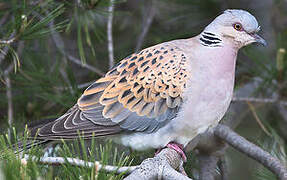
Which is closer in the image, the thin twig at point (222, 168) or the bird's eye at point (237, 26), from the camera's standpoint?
the bird's eye at point (237, 26)

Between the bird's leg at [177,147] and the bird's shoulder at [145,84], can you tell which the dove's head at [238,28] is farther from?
the bird's leg at [177,147]

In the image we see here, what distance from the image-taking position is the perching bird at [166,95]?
2.38 m

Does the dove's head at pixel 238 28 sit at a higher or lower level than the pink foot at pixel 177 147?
higher

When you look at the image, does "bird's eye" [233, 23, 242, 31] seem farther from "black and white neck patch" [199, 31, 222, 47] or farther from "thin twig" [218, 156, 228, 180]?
"thin twig" [218, 156, 228, 180]

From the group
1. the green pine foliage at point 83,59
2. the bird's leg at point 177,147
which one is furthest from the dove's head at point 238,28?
the bird's leg at point 177,147

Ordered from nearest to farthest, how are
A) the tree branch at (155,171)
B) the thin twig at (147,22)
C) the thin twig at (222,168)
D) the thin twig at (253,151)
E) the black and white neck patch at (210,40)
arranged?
the tree branch at (155,171) < the thin twig at (253,151) < the black and white neck patch at (210,40) < the thin twig at (222,168) < the thin twig at (147,22)

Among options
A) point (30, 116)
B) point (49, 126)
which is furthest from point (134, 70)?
point (30, 116)

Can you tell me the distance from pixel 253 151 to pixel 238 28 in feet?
1.98

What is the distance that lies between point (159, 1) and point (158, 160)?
1946 millimetres

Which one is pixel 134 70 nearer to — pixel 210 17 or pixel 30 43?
pixel 30 43

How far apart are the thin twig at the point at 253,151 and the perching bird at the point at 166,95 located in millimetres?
248

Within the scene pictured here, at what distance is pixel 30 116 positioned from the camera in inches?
123

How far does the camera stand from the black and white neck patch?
2469 mm

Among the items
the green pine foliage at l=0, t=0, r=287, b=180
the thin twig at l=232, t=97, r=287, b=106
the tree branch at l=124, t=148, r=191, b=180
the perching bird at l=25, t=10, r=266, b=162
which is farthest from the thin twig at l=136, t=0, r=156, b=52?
the tree branch at l=124, t=148, r=191, b=180
